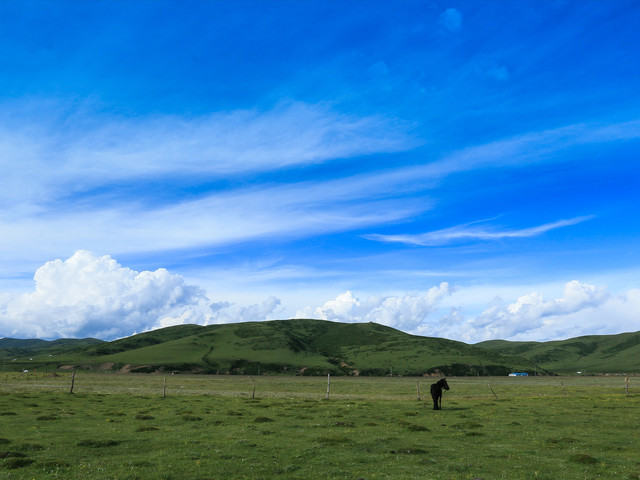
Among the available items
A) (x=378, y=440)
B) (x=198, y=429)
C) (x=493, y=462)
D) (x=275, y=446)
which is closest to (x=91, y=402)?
(x=198, y=429)

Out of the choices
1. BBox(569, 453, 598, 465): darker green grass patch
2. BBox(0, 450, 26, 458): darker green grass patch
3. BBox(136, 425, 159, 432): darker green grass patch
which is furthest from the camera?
BBox(136, 425, 159, 432): darker green grass patch

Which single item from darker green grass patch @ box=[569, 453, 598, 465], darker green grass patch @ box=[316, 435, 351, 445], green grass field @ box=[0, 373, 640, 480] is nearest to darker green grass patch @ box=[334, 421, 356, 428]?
green grass field @ box=[0, 373, 640, 480]

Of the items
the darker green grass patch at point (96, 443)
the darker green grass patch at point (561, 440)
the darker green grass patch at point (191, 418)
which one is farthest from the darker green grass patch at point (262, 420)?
the darker green grass patch at point (561, 440)

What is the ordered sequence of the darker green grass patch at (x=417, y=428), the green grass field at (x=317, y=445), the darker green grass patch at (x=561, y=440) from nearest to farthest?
the green grass field at (x=317, y=445) → the darker green grass patch at (x=561, y=440) → the darker green grass patch at (x=417, y=428)

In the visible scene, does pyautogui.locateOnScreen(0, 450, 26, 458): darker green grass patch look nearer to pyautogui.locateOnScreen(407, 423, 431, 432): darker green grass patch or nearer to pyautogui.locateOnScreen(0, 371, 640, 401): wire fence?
pyautogui.locateOnScreen(407, 423, 431, 432): darker green grass patch

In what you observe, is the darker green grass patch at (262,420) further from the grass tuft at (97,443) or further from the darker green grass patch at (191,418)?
the grass tuft at (97,443)

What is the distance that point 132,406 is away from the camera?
153ft

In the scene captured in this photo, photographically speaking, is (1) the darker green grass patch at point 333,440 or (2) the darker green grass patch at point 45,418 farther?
(2) the darker green grass patch at point 45,418

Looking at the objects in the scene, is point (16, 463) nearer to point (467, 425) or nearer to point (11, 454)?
point (11, 454)

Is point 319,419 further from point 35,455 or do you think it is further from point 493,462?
point 35,455

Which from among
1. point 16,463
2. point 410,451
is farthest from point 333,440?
point 16,463

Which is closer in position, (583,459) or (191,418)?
(583,459)

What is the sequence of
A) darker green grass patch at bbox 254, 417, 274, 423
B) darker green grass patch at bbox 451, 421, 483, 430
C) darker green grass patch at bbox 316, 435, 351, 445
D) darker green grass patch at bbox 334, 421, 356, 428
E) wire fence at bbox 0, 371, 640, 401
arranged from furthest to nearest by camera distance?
1. wire fence at bbox 0, 371, 640, 401
2. darker green grass patch at bbox 254, 417, 274, 423
3. darker green grass patch at bbox 334, 421, 356, 428
4. darker green grass patch at bbox 451, 421, 483, 430
5. darker green grass patch at bbox 316, 435, 351, 445

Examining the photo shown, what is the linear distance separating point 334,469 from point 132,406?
3612 cm
